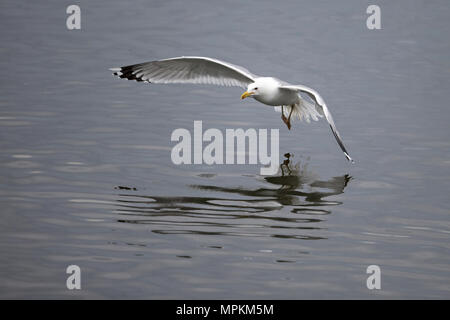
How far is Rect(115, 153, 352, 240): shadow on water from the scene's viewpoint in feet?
25.3

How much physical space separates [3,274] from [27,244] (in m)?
0.60

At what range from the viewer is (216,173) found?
9422mm

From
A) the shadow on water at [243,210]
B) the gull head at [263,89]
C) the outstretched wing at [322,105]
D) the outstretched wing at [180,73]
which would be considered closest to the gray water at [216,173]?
the shadow on water at [243,210]

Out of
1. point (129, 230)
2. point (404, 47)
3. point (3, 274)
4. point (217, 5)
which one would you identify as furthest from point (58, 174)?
point (217, 5)

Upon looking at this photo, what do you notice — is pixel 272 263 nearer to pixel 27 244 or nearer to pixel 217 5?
pixel 27 244

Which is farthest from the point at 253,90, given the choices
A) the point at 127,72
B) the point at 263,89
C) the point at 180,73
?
the point at 127,72

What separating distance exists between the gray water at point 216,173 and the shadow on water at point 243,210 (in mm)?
25

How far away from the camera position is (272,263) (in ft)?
23.2

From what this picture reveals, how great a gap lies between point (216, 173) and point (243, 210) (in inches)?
50.4

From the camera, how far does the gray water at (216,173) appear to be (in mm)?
6859

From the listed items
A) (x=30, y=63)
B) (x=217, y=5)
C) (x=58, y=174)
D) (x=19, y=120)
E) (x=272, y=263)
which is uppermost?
(x=217, y=5)

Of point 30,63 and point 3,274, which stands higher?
point 30,63

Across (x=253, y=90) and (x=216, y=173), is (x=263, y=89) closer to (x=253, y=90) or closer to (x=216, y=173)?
(x=253, y=90)

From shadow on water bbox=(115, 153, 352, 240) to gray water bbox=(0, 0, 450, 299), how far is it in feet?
0.08
